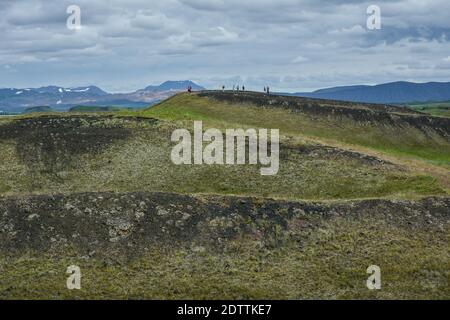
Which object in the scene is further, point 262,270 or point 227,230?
point 227,230

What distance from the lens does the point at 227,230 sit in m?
38.8

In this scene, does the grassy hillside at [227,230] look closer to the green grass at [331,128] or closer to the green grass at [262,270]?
the green grass at [262,270]

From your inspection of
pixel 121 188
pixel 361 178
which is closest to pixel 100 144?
pixel 121 188

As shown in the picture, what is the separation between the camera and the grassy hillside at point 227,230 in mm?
32938

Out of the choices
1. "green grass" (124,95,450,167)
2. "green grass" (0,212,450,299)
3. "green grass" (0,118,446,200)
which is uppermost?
"green grass" (124,95,450,167)

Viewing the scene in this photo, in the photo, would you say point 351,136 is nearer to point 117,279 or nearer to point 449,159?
point 449,159

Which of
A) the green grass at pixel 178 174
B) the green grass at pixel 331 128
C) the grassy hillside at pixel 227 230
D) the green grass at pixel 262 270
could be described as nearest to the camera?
the green grass at pixel 262 270

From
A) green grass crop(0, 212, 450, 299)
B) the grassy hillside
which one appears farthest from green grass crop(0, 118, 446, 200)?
green grass crop(0, 212, 450, 299)

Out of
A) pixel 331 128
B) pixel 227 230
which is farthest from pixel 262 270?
pixel 331 128

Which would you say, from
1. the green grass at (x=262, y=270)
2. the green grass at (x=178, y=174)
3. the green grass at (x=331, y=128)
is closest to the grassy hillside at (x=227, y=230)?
the green grass at (x=262, y=270)

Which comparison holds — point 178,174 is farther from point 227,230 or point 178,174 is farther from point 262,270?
point 262,270

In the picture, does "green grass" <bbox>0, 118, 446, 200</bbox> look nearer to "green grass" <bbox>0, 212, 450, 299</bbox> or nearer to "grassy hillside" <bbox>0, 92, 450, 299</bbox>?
"grassy hillside" <bbox>0, 92, 450, 299</bbox>

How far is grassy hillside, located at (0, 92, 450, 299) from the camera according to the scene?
32938mm
